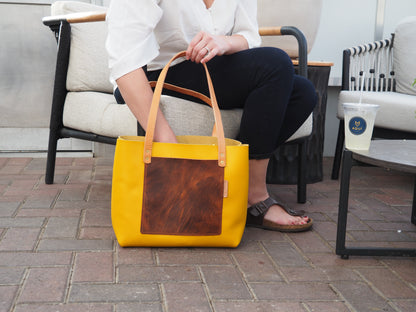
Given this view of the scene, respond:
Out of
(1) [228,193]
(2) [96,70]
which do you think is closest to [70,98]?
(2) [96,70]

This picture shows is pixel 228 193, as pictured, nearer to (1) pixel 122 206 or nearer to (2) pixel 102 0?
(1) pixel 122 206

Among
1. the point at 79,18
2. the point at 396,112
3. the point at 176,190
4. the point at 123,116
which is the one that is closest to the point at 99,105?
the point at 123,116

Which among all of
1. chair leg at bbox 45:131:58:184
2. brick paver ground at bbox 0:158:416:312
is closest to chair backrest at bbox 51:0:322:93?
chair leg at bbox 45:131:58:184

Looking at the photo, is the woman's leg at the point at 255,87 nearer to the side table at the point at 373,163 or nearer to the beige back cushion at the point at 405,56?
the side table at the point at 373,163

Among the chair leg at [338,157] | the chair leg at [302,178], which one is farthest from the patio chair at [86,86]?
the chair leg at [338,157]

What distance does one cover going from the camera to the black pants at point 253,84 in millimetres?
1662

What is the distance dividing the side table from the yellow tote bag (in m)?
0.29

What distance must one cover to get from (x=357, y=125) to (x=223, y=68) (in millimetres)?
476

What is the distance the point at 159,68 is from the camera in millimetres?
1750

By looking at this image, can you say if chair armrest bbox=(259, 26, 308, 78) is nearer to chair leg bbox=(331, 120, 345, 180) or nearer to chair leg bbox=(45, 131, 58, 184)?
chair leg bbox=(331, 120, 345, 180)

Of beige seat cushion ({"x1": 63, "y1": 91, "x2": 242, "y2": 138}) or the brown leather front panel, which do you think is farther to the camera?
beige seat cushion ({"x1": 63, "y1": 91, "x2": 242, "y2": 138})

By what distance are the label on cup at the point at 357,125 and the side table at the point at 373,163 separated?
0.20ft

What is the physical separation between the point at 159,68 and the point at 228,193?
1.73 ft

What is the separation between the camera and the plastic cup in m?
1.47
